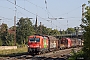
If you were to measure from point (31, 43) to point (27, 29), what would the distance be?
59.3 meters

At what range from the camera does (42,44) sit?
38469mm

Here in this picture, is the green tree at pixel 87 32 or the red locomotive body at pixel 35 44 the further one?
the red locomotive body at pixel 35 44

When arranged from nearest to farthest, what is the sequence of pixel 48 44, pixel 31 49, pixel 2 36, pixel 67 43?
pixel 31 49 → pixel 48 44 → pixel 67 43 → pixel 2 36

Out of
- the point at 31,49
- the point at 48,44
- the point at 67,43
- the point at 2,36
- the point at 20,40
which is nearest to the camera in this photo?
the point at 31,49

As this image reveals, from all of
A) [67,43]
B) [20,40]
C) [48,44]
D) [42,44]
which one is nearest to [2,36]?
[20,40]

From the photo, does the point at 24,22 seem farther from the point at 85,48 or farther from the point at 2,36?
the point at 85,48

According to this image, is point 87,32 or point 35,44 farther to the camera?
point 35,44

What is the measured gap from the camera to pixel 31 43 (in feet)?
123

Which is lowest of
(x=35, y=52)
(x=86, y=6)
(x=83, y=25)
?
(x=35, y=52)

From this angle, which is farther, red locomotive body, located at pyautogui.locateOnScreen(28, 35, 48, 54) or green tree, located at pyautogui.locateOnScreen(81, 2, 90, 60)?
red locomotive body, located at pyautogui.locateOnScreen(28, 35, 48, 54)

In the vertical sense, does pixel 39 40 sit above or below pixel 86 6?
below

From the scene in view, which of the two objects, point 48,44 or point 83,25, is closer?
point 83,25

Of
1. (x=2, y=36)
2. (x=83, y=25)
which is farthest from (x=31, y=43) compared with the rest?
(x=2, y=36)

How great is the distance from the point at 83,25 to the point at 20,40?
72251 millimetres
